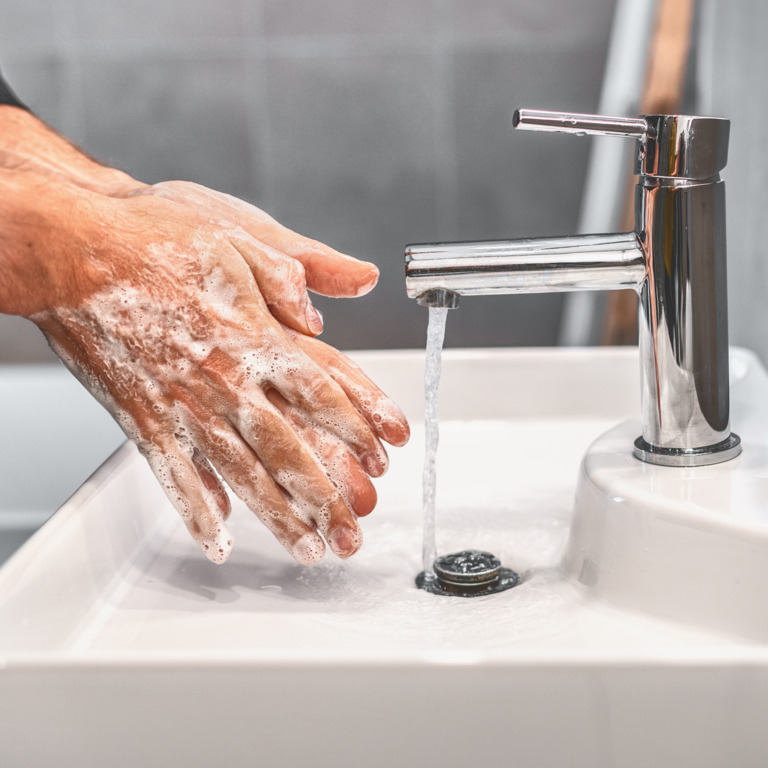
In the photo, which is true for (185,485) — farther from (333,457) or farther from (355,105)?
(355,105)

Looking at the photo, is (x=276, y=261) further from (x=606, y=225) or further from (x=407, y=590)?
(x=606, y=225)

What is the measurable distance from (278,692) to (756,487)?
0.93 ft

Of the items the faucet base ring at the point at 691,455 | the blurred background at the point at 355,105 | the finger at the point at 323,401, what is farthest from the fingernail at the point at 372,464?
the blurred background at the point at 355,105

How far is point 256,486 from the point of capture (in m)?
0.48

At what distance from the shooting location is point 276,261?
19.7 inches

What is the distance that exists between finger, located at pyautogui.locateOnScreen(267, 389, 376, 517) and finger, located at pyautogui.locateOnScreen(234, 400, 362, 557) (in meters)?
0.01

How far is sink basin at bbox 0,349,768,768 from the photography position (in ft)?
1.05

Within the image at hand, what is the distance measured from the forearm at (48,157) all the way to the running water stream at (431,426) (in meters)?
0.23

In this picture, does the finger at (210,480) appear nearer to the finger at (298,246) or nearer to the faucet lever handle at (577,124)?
the finger at (298,246)

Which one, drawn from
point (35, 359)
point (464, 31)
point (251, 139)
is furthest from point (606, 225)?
point (35, 359)

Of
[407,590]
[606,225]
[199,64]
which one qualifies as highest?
[199,64]

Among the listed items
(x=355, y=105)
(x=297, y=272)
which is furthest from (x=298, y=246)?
(x=355, y=105)

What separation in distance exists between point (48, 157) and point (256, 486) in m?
0.31

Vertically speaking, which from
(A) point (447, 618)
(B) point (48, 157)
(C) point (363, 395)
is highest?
(B) point (48, 157)
